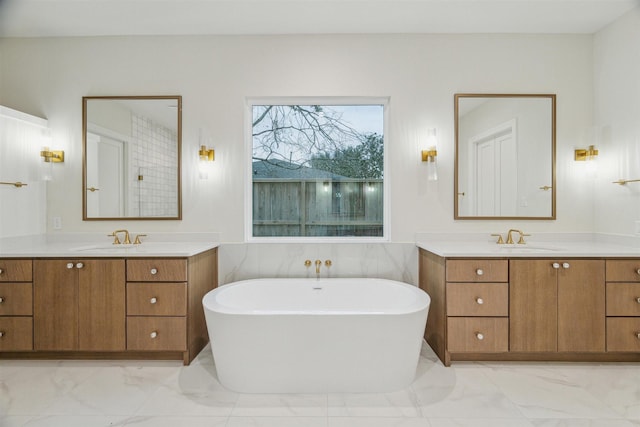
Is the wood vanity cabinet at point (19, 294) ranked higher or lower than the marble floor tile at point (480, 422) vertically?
higher

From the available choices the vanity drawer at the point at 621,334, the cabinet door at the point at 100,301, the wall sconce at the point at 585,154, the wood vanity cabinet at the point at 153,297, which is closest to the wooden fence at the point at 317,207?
the wood vanity cabinet at the point at 153,297

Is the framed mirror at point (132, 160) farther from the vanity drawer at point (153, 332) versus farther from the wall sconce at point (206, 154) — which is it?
the vanity drawer at point (153, 332)

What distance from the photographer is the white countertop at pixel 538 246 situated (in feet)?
7.36

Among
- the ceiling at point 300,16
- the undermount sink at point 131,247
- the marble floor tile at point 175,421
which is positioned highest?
the ceiling at point 300,16

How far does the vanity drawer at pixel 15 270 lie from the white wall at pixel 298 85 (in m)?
0.57

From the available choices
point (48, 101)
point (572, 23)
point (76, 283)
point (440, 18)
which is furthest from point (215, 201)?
Answer: point (572, 23)

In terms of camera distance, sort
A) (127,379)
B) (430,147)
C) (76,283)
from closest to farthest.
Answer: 1. (127,379)
2. (76,283)
3. (430,147)

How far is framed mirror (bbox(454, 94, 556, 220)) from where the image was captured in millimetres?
2781

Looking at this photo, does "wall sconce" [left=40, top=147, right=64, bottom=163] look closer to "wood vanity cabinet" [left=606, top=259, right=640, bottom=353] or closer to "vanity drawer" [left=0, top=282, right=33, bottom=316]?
"vanity drawer" [left=0, top=282, right=33, bottom=316]

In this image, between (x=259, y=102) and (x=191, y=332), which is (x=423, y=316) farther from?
(x=259, y=102)

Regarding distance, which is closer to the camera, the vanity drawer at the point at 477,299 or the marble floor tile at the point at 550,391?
the marble floor tile at the point at 550,391

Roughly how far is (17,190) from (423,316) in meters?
3.08

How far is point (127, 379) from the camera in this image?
2148 mm

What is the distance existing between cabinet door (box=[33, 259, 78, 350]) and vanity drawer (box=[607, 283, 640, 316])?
3548 millimetres
